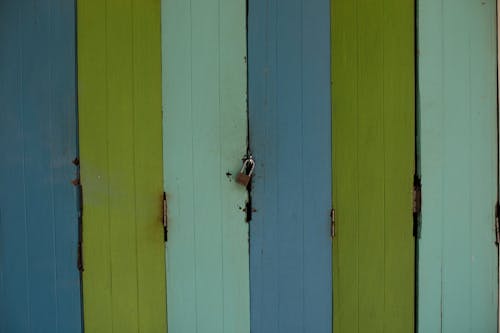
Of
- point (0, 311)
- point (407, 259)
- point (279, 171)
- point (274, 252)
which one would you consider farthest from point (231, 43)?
point (0, 311)

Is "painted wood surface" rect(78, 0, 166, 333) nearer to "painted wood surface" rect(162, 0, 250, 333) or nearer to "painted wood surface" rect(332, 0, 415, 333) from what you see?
"painted wood surface" rect(162, 0, 250, 333)

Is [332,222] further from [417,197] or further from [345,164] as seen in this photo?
[417,197]

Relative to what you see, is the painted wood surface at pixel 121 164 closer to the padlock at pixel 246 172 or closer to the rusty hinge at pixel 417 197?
the padlock at pixel 246 172

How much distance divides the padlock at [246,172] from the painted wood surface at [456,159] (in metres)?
0.72

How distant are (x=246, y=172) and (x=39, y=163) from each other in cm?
87

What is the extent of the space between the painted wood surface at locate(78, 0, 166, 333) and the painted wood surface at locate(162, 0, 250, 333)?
56 millimetres

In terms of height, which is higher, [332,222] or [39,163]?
[39,163]

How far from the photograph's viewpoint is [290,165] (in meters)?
2.05

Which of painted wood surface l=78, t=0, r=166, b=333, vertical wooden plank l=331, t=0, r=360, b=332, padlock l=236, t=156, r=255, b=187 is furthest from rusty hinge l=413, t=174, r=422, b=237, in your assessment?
painted wood surface l=78, t=0, r=166, b=333

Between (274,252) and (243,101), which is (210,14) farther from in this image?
(274,252)

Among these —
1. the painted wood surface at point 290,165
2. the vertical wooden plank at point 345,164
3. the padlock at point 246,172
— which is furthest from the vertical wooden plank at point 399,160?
the padlock at point 246,172

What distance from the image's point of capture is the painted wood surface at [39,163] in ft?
6.63

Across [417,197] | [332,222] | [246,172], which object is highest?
[246,172]

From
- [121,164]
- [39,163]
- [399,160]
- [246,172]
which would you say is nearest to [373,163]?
[399,160]
